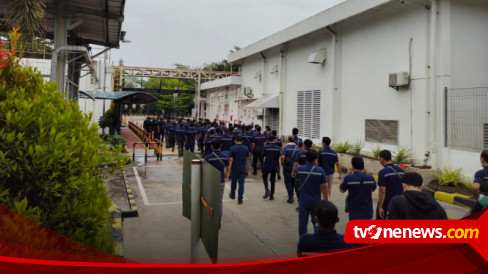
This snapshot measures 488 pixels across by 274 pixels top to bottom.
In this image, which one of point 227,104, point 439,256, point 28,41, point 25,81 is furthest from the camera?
point 227,104

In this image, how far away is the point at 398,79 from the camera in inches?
420

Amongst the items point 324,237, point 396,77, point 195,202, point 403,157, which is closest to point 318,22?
point 396,77

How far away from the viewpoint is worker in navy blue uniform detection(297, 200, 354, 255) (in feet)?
8.87

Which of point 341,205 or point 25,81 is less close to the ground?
point 25,81

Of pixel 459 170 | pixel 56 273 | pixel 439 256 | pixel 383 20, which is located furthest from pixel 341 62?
pixel 56 273

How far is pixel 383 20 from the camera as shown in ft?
38.8

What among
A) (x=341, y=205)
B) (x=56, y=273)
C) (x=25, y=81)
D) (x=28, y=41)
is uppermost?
(x=28, y=41)

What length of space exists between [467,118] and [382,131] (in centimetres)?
288

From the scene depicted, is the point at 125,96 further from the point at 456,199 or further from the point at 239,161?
the point at 456,199

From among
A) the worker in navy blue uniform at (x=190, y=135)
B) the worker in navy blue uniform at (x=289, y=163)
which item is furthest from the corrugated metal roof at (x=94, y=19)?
the worker in navy blue uniform at (x=289, y=163)

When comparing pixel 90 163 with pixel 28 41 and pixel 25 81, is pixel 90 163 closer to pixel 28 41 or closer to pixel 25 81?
pixel 25 81

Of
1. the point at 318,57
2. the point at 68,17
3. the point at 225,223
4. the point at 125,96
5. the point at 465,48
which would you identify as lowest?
the point at 225,223

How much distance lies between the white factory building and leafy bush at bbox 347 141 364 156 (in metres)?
0.21

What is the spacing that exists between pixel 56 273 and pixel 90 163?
0.99 m
